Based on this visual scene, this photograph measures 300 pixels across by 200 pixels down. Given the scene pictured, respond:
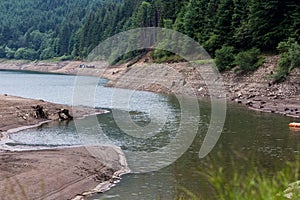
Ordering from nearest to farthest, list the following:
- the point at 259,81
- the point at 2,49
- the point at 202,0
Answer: the point at 259,81 < the point at 202,0 < the point at 2,49

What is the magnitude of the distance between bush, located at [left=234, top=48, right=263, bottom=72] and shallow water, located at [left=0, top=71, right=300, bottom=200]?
37.2 feet

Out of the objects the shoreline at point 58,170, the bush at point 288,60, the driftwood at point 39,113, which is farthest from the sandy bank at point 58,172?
the bush at point 288,60

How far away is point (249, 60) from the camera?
6794 centimetres

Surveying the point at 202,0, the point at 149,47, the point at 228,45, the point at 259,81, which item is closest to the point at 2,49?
the point at 149,47

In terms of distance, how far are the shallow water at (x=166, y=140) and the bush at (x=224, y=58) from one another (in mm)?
14220

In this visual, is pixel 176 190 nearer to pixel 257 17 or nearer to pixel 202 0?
pixel 257 17

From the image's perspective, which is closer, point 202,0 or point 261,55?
point 261,55

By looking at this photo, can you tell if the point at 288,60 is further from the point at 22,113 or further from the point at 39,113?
the point at 22,113

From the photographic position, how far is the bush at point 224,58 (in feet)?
237

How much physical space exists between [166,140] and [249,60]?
117ft

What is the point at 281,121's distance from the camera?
44969 millimetres

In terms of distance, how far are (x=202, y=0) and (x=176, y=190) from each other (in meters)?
71.1

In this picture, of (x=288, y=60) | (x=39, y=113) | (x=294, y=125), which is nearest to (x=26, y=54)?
(x=288, y=60)

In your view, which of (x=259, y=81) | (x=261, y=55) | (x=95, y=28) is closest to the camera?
(x=259, y=81)
